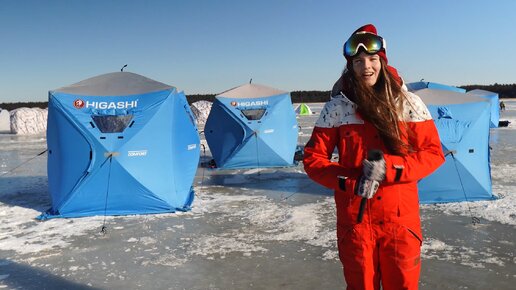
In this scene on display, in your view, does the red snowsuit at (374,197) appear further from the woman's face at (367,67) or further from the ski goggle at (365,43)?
the ski goggle at (365,43)

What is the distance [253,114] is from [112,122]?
514 cm

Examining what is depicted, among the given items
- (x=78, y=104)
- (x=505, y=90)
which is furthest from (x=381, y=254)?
(x=505, y=90)

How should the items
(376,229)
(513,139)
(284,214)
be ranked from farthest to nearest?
(513,139) → (284,214) → (376,229)

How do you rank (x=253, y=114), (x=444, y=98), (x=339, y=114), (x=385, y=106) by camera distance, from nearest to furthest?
(x=385, y=106) < (x=339, y=114) < (x=444, y=98) < (x=253, y=114)

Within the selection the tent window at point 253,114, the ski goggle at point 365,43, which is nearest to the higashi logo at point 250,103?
the tent window at point 253,114

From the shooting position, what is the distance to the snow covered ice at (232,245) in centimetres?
457

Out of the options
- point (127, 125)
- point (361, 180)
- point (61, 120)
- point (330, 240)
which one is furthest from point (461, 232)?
point (61, 120)

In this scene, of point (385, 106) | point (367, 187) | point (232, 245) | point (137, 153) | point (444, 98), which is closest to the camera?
point (367, 187)

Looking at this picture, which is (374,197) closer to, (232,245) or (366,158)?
(366,158)

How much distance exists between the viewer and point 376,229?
2537 mm

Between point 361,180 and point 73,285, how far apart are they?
358cm

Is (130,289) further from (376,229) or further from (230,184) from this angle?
(230,184)

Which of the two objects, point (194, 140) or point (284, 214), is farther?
point (194, 140)

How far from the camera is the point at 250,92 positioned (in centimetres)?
1222
